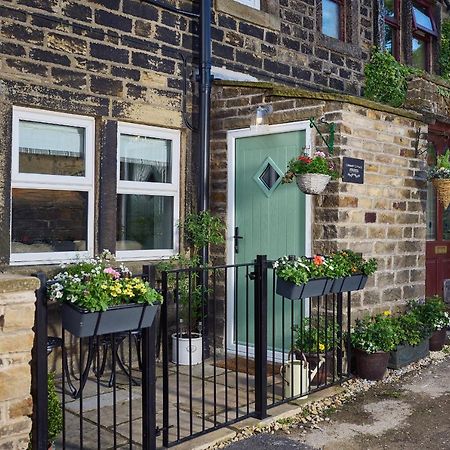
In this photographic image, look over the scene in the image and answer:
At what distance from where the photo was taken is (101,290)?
3342mm

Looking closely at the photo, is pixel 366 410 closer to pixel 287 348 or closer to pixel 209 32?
pixel 287 348

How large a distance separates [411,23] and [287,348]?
6222 mm

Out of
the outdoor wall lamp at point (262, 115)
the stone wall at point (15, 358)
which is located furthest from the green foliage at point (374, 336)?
the stone wall at point (15, 358)

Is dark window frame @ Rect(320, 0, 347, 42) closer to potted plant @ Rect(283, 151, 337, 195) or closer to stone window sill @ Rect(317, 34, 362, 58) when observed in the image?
stone window sill @ Rect(317, 34, 362, 58)

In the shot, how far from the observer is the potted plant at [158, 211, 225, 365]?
6262 millimetres

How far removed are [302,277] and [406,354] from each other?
2.05 metres

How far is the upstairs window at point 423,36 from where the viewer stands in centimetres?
998

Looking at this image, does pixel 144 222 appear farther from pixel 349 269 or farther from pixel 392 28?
pixel 392 28

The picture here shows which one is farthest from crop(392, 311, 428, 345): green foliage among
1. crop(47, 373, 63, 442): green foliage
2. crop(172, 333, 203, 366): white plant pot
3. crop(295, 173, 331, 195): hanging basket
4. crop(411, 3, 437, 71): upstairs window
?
crop(411, 3, 437, 71): upstairs window

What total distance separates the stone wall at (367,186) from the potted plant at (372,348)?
1.03 ft

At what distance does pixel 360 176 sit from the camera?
5.92m

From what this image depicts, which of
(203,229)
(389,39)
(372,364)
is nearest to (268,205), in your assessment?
(203,229)

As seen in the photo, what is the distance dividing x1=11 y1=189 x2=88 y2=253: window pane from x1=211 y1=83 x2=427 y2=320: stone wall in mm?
1664

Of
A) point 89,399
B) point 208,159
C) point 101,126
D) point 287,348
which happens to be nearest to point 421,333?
point 287,348
